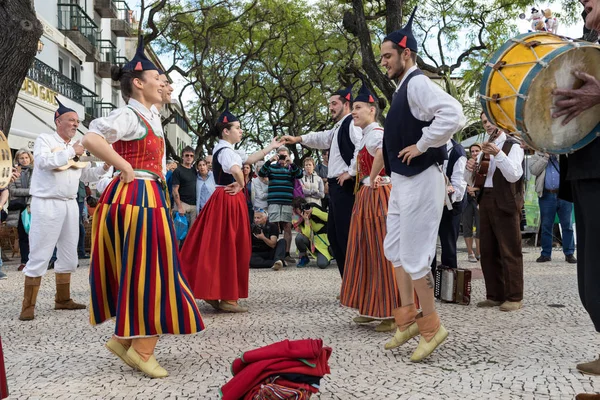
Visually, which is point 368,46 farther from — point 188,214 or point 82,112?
point 82,112

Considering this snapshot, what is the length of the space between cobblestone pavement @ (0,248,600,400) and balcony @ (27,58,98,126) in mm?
15369

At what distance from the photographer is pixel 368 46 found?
44.9 ft

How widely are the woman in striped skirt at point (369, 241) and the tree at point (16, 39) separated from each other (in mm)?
4302

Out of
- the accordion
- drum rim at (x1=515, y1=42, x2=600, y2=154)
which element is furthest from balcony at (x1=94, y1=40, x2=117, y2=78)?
drum rim at (x1=515, y1=42, x2=600, y2=154)

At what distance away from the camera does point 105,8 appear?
33656mm

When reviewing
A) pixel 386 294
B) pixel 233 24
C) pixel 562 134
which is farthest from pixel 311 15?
pixel 562 134

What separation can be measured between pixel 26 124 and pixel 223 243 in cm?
1528

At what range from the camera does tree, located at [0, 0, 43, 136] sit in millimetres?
7789

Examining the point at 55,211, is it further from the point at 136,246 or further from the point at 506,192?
the point at 506,192

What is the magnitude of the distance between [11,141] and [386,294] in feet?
45.1

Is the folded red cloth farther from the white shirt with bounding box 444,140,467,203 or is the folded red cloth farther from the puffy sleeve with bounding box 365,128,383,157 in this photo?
the white shirt with bounding box 444,140,467,203

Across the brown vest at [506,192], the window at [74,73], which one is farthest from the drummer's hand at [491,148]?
the window at [74,73]

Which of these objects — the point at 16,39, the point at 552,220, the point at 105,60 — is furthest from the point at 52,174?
the point at 105,60

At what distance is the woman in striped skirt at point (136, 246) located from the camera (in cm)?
416
